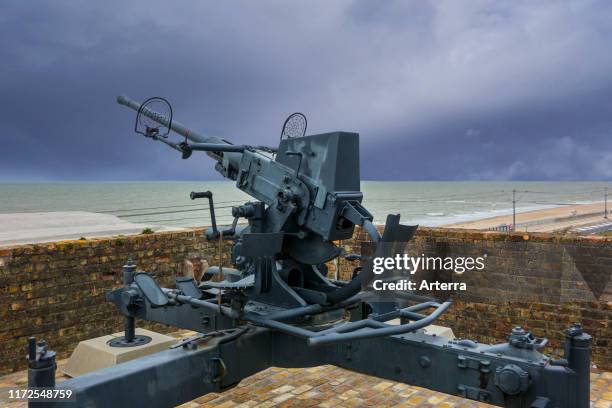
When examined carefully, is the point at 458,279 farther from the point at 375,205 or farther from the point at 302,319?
the point at 375,205

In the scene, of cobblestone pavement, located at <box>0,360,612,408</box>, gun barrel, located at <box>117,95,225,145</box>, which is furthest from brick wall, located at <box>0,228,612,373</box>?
gun barrel, located at <box>117,95,225,145</box>

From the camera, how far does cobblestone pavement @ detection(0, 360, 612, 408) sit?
5246 millimetres

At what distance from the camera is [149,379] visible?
10.8ft

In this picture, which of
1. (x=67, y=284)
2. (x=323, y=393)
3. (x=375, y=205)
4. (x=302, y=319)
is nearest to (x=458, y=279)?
(x=323, y=393)

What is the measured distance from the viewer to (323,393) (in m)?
5.54

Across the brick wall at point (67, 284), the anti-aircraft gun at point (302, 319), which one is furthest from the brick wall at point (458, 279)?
the anti-aircraft gun at point (302, 319)

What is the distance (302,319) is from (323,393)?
171cm

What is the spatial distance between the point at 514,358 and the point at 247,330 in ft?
5.64

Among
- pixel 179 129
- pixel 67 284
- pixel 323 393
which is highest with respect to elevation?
pixel 179 129

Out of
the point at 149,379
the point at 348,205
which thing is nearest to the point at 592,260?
the point at 348,205

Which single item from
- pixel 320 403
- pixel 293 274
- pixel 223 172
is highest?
pixel 223 172

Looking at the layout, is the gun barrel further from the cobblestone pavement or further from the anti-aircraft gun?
the cobblestone pavement

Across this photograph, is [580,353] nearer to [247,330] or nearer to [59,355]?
[247,330]

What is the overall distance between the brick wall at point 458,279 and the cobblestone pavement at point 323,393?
550 millimetres
